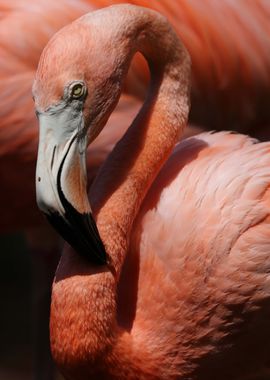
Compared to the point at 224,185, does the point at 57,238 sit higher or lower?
lower

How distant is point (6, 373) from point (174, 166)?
1.78m

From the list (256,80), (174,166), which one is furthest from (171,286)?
(256,80)

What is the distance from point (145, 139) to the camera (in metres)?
2.84

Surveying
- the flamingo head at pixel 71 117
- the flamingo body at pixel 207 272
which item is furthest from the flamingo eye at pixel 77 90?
the flamingo body at pixel 207 272

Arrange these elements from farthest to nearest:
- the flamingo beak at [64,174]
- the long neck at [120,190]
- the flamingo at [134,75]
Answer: the flamingo at [134,75] < the long neck at [120,190] < the flamingo beak at [64,174]

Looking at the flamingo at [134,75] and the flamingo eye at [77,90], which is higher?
the flamingo eye at [77,90]

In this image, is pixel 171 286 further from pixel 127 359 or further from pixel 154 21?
pixel 154 21

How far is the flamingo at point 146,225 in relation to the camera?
2.54 m

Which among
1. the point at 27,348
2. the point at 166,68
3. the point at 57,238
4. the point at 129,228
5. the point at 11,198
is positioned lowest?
the point at 27,348

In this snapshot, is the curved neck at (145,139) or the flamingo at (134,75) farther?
the flamingo at (134,75)

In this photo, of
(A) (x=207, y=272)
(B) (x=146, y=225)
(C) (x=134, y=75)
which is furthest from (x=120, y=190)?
(C) (x=134, y=75)

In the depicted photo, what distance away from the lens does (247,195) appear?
9.13 ft

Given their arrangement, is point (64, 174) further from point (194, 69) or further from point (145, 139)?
point (194, 69)

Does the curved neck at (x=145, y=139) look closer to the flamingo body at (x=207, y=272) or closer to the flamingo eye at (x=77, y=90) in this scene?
the flamingo body at (x=207, y=272)
